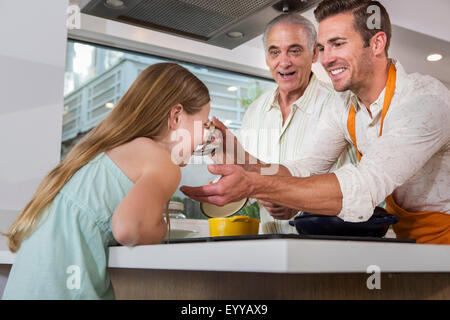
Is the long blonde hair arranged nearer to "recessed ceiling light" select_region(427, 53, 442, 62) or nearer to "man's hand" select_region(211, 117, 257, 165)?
"man's hand" select_region(211, 117, 257, 165)

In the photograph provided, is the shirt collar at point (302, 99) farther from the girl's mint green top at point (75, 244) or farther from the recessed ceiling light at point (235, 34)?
the girl's mint green top at point (75, 244)

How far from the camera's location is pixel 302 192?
976 mm

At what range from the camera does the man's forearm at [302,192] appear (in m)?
0.95

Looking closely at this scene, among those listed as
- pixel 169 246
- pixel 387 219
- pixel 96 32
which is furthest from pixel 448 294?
pixel 96 32

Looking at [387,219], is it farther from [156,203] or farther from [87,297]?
[87,297]

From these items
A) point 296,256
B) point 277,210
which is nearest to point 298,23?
point 277,210

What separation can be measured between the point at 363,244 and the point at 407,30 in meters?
2.97

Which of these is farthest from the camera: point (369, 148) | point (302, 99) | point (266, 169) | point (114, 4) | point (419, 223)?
point (302, 99)

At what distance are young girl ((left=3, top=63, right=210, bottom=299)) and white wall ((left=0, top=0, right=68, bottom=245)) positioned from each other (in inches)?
40.8

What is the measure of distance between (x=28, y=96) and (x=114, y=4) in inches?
33.8

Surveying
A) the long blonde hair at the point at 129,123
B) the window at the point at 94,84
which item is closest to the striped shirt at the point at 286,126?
the window at the point at 94,84

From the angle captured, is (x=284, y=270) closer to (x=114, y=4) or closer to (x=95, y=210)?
(x=95, y=210)

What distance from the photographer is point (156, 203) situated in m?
0.91

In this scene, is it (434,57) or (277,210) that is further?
(434,57)
